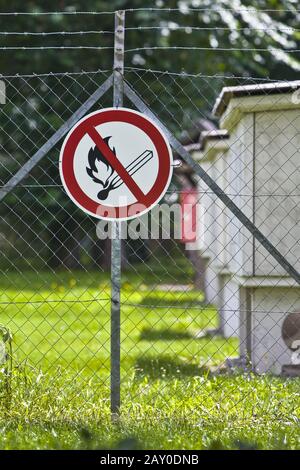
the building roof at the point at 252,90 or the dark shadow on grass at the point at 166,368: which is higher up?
the building roof at the point at 252,90

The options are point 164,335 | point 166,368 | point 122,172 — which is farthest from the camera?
point 164,335

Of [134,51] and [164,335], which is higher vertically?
[134,51]

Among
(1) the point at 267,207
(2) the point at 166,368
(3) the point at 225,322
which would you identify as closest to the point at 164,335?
(3) the point at 225,322

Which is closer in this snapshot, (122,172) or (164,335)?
(122,172)

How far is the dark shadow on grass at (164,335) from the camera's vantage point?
12570 millimetres

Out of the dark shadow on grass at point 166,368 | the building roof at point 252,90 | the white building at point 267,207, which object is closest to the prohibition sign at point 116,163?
the building roof at point 252,90

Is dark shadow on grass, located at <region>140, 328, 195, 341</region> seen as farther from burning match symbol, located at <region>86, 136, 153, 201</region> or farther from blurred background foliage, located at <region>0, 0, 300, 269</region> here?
blurred background foliage, located at <region>0, 0, 300, 269</region>

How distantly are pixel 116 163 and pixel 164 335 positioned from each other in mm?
6542

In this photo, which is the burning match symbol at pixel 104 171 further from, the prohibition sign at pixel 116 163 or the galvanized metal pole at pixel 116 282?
the galvanized metal pole at pixel 116 282

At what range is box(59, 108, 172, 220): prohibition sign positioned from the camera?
21.9 ft

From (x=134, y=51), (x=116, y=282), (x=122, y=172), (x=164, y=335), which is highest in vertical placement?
(x=134, y=51)

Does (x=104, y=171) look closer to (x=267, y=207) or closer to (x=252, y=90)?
(x=252, y=90)

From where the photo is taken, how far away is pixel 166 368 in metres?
9.86

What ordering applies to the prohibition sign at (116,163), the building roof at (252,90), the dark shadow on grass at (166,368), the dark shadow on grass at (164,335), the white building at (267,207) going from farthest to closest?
1. the dark shadow on grass at (164,335)
2. the dark shadow on grass at (166,368)
3. the white building at (267,207)
4. the building roof at (252,90)
5. the prohibition sign at (116,163)
